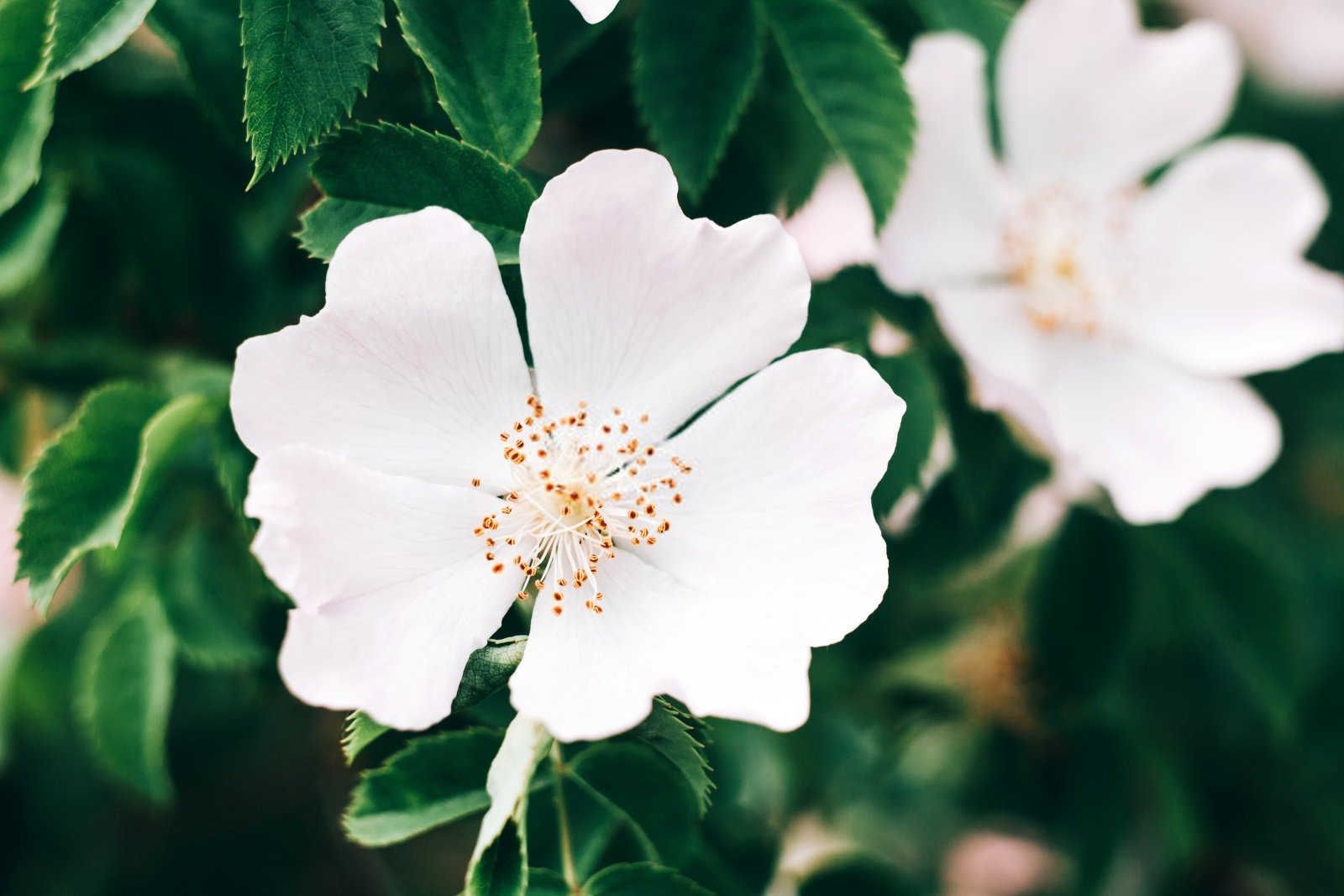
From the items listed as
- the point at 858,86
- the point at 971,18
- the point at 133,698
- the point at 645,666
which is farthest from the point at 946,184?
the point at 133,698

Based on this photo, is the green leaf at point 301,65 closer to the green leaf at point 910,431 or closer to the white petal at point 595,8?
the white petal at point 595,8

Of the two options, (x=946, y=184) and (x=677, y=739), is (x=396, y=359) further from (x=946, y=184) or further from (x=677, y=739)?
(x=946, y=184)

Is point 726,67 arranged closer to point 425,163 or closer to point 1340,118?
point 425,163

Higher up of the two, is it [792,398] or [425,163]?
[425,163]

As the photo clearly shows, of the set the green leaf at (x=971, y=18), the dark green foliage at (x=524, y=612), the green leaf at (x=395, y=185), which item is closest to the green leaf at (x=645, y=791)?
the dark green foliage at (x=524, y=612)

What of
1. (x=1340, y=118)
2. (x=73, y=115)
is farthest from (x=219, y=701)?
(x=1340, y=118)

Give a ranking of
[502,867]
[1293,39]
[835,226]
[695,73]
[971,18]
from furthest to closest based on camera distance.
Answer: [1293,39] → [835,226] → [971,18] → [695,73] → [502,867]
